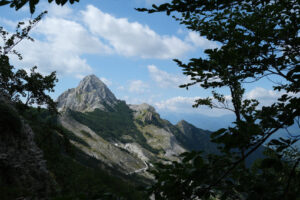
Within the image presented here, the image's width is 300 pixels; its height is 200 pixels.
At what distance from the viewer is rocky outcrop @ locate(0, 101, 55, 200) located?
28.6 ft

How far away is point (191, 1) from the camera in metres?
3.26

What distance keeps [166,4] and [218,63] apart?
5.98ft

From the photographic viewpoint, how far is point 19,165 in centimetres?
1000

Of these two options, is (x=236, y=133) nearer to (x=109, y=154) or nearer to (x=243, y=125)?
(x=243, y=125)

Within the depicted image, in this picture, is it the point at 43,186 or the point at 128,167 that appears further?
the point at 128,167

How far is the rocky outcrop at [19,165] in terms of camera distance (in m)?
8.72

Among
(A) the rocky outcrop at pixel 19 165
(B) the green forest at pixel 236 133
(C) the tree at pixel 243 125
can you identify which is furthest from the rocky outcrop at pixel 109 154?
(C) the tree at pixel 243 125

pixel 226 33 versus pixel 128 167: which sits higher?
pixel 226 33

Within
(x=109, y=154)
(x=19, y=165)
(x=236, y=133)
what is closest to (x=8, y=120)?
(x=19, y=165)

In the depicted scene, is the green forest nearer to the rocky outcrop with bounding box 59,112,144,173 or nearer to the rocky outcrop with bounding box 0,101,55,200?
the rocky outcrop with bounding box 0,101,55,200

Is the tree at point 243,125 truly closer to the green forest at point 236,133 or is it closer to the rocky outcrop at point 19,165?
the green forest at point 236,133

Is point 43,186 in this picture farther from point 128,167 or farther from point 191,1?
point 128,167

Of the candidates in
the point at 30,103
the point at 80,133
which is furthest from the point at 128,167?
the point at 30,103

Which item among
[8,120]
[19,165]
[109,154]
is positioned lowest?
[109,154]
